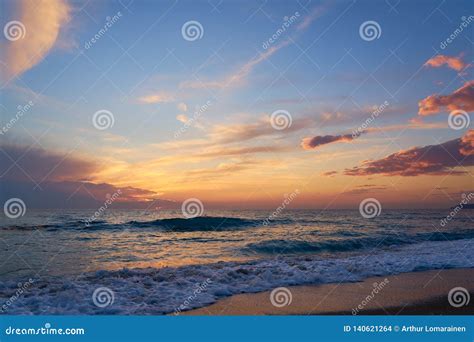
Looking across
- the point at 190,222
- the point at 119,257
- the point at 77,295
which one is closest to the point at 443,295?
the point at 77,295

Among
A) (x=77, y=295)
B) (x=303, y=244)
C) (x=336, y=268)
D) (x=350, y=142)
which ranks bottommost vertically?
(x=77, y=295)

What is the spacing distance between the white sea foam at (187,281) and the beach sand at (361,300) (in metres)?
0.41

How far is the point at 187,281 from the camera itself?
8.10 metres

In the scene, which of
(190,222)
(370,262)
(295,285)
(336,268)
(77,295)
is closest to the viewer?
(77,295)

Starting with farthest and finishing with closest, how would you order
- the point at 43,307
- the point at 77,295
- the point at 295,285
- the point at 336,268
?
the point at 336,268 → the point at 295,285 → the point at 77,295 → the point at 43,307

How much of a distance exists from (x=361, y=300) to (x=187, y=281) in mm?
3604

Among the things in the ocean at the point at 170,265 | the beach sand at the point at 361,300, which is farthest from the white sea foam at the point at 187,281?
the beach sand at the point at 361,300

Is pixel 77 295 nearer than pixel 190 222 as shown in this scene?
Yes

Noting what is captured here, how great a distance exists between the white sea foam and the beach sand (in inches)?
16.3

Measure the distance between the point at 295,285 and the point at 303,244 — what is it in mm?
6849

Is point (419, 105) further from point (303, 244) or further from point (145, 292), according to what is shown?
point (145, 292)

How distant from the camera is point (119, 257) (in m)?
11.4

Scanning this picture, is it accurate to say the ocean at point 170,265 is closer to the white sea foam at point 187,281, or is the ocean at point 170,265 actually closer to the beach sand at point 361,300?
the white sea foam at point 187,281

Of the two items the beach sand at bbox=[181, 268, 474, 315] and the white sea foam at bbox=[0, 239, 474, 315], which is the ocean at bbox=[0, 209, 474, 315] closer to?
the white sea foam at bbox=[0, 239, 474, 315]
